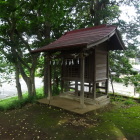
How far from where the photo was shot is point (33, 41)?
26.9ft

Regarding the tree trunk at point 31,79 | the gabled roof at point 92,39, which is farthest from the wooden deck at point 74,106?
the gabled roof at point 92,39

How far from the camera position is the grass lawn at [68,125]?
3.55 metres

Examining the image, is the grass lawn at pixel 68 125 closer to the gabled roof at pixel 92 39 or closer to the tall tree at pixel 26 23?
the gabled roof at pixel 92 39

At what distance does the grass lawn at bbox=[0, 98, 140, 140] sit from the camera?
140 inches

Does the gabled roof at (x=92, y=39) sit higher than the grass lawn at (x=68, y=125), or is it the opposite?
the gabled roof at (x=92, y=39)

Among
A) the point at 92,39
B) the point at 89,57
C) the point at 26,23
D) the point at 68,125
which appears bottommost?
the point at 68,125

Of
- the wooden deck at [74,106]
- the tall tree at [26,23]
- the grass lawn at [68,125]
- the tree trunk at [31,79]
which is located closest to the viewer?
the grass lawn at [68,125]

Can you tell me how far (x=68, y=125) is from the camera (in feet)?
13.7

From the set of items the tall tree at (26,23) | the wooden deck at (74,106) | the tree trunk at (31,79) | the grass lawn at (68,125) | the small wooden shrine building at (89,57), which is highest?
the tall tree at (26,23)

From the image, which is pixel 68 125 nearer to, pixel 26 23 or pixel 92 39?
pixel 92 39

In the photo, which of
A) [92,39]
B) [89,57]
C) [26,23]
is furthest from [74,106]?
[26,23]

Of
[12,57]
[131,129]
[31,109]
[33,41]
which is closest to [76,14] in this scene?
[33,41]

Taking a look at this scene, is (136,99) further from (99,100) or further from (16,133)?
(16,133)

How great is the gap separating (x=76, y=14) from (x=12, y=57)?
5.98 meters
